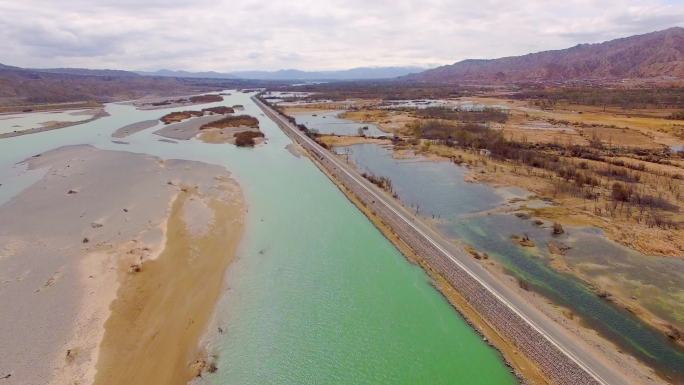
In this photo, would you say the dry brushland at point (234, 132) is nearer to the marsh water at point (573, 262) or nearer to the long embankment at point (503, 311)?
the marsh water at point (573, 262)

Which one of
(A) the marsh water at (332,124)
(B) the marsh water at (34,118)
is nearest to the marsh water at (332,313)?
(A) the marsh water at (332,124)

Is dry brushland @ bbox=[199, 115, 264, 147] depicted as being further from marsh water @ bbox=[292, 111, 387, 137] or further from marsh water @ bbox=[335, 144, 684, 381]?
marsh water @ bbox=[335, 144, 684, 381]

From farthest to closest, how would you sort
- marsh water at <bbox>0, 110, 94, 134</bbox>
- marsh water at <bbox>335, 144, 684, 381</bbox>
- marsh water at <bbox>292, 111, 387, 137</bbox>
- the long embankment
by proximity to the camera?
marsh water at <bbox>0, 110, 94, 134</bbox> < marsh water at <bbox>292, 111, 387, 137</bbox> < marsh water at <bbox>335, 144, 684, 381</bbox> < the long embankment

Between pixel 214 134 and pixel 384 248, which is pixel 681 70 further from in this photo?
pixel 384 248

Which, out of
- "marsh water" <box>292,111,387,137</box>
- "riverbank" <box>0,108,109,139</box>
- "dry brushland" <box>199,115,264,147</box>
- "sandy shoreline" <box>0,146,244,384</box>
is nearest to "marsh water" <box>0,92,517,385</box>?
"sandy shoreline" <box>0,146,244,384</box>

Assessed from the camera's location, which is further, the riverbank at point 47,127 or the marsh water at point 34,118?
the marsh water at point 34,118

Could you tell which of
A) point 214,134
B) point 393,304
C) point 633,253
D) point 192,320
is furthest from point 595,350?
point 214,134
